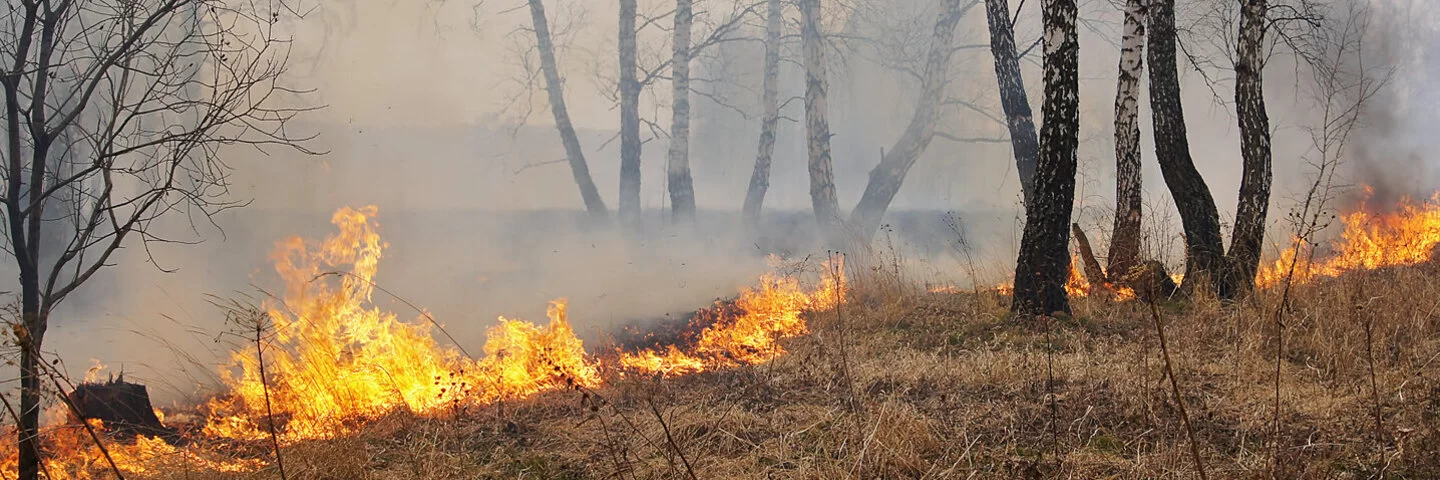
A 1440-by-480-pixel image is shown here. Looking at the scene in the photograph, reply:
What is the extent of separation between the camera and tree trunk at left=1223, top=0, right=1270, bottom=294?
8.04 meters

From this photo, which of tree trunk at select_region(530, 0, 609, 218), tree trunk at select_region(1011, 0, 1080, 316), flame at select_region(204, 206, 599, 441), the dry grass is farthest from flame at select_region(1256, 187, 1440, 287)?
tree trunk at select_region(530, 0, 609, 218)

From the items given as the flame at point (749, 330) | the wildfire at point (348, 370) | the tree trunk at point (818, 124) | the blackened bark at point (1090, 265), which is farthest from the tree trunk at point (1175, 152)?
the tree trunk at point (818, 124)

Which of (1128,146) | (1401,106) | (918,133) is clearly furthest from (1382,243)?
(1401,106)

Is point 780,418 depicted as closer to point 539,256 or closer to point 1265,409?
point 1265,409

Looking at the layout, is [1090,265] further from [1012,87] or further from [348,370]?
[348,370]

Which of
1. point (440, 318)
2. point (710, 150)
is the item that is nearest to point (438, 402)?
point (440, 318)

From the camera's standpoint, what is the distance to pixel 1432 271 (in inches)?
333

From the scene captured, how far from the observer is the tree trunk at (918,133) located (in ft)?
47.6

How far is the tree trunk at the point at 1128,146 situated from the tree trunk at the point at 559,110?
940cm

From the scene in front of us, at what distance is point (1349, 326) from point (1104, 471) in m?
3.12

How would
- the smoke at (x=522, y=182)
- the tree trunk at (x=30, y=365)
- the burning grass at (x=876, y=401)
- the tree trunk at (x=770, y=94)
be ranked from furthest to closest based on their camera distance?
the tree trunk at (x=770, y=94)
the smoke at (x=522, y=182)
the tree trunk at (x=30, y=365)
the burning grass at (x=876, y=401)

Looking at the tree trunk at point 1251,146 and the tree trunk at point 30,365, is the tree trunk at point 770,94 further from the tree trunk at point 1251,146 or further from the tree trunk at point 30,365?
the tree trunk at point 30,365

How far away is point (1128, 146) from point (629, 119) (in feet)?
30.0

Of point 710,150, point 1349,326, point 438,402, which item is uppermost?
point 710,150
